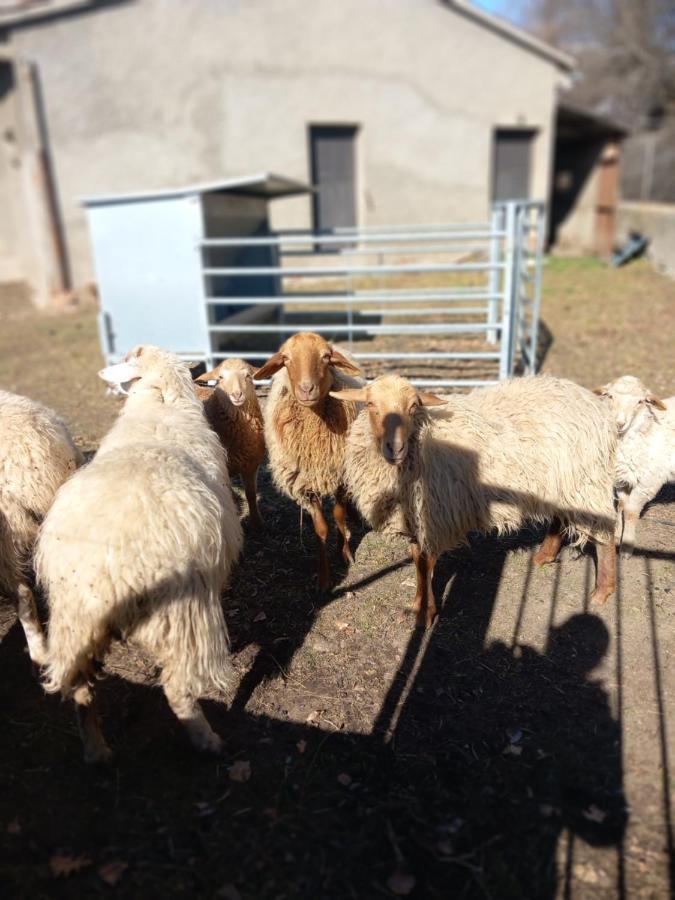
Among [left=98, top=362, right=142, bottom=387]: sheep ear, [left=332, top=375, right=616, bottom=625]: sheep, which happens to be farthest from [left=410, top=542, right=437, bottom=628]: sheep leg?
[left=98, top=362, right=142, bottom=387]: sheep ear

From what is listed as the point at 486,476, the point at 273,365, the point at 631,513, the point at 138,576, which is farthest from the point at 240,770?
the point at 631,513

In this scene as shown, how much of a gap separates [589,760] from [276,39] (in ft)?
47.6

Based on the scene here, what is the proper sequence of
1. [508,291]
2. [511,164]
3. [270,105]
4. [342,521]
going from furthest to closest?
[511,164] → [270,105] → [508,291] → [342,521]

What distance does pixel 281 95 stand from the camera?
1348cm

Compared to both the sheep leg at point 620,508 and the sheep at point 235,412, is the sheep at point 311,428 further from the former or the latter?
the sheep leg at point 620,508

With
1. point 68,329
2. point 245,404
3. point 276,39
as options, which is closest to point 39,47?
point 276,39

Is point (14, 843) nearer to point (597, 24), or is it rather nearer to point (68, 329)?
point (68, 329)

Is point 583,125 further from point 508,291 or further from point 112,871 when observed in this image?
point 112,871

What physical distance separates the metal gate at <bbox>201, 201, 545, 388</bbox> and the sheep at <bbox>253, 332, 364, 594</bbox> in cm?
218

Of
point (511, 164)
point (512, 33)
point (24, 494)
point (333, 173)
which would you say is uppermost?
point (512, 33)

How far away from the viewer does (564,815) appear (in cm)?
239

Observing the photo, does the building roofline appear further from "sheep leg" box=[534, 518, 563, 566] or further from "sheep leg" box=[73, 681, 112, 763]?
"sheep leg" box=[73, 681, 112, 763]

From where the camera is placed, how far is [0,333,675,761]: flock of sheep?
7.98 feet

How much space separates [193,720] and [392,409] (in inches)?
66.2
